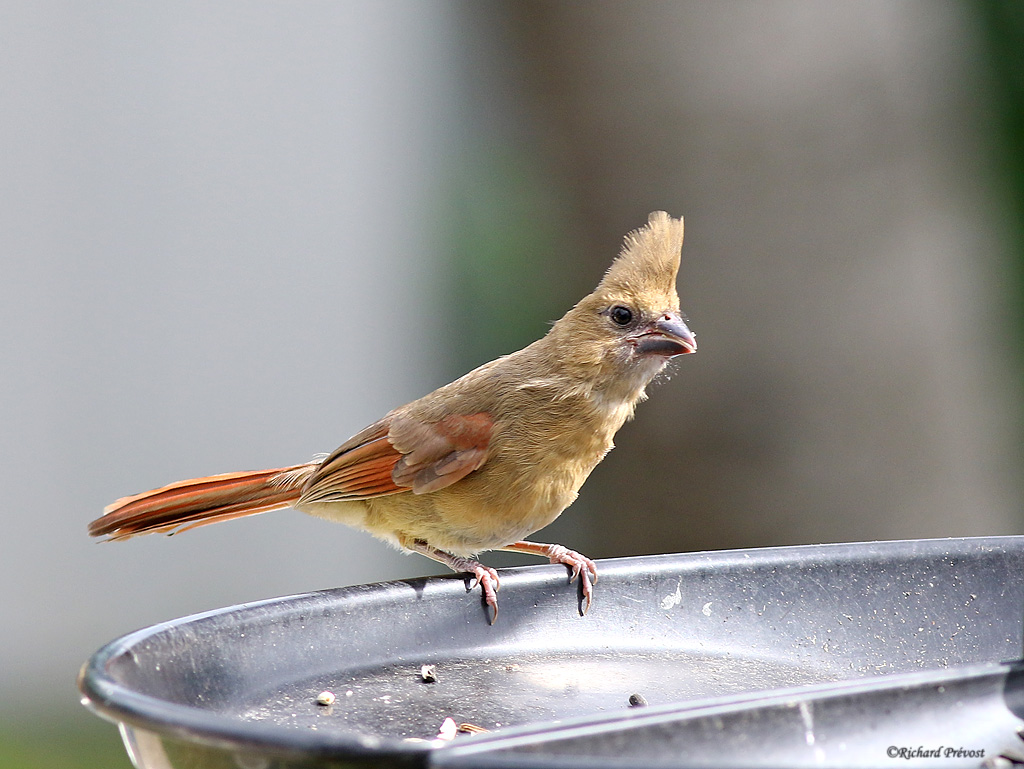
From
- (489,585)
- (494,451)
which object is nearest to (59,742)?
(494,451)

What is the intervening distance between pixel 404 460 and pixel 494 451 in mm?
221

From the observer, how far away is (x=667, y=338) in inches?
119

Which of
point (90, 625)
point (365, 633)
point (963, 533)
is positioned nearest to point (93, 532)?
point (365, 633)

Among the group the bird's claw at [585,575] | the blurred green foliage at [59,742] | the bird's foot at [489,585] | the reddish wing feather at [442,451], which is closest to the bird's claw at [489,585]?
the bird's foot at [489,585]

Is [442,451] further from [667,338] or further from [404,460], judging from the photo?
[667,338]

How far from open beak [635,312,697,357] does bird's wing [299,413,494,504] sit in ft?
1.40

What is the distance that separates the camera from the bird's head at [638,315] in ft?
9.79

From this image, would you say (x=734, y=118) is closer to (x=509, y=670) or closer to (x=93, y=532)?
(x=93, y=532)

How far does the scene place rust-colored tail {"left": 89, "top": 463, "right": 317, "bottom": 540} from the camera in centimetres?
290

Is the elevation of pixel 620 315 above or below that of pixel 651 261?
below

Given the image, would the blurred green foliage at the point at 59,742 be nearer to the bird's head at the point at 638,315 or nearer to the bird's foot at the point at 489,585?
the bird's head at the point at 638,315

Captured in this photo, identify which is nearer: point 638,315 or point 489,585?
point 489,585

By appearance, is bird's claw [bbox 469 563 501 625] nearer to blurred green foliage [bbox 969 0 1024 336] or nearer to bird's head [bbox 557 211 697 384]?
bird's head [bbox 557 211 697 384]

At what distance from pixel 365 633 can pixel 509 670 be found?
0.23m
